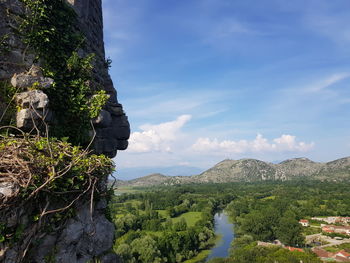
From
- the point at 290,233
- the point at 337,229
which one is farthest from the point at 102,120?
the point at 337,229

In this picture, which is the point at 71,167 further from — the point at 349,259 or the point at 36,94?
the point at 349,259

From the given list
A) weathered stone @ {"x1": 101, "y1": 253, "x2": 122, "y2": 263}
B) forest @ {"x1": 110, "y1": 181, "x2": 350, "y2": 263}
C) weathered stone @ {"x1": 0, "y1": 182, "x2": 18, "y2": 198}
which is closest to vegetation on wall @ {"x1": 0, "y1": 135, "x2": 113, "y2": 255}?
weathered stone @ {"x1": 0, "y1": 182, "x2": 18, "y2": 198}

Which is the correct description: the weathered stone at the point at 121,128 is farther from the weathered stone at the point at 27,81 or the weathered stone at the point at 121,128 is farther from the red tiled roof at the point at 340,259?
the red tiled roof at the point at 340,259

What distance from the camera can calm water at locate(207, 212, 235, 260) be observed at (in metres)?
52.3

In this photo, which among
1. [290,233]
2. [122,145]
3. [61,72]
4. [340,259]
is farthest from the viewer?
[290,233]

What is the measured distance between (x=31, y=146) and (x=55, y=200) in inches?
49.7

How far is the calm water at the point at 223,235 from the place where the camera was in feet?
172

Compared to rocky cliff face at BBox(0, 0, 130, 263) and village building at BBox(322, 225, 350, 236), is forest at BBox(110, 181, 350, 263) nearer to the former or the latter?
village building at BBox(322, 225, 350, 236)

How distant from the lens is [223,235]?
67812 mm

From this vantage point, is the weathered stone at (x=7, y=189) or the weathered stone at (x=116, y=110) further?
the weathered stone at (x=116, y=110)

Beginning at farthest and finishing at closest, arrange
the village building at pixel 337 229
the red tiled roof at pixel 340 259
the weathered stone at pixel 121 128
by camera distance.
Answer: the village building at pixel 337 229 < the red tiled roof at pixel 340 259 < the weathered stone at pixel 121 128

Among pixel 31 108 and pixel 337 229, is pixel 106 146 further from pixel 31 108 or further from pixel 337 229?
pixel 337 229

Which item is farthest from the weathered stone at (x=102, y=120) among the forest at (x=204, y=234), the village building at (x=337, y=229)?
the village building at (x=337, y=229)

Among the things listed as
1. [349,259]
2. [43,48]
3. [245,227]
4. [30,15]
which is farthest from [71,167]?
[245,227]
